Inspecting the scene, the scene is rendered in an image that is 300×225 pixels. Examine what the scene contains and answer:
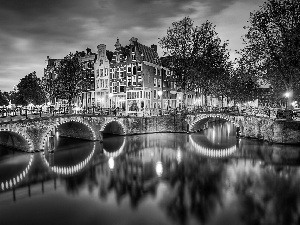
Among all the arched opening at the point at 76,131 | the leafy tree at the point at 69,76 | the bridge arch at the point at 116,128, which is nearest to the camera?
the arched opening at the point at 76,131

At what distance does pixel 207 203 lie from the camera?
56.3 feet

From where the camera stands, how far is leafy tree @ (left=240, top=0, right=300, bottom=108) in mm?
33469

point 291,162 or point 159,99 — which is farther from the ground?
point 159,99

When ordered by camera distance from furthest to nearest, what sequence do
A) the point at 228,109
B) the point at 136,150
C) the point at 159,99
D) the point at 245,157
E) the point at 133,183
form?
the point at 159,99, the point at 228,109, the point at 136,150, the point at 245,157, the point at 133,183

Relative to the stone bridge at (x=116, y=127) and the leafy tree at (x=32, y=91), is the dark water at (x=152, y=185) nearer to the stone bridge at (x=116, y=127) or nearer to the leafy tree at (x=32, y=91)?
the stone bridge at (x=116, y=127)

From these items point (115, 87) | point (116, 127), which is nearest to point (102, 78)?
point (115, 87)

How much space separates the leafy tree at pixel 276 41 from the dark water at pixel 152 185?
11516mm

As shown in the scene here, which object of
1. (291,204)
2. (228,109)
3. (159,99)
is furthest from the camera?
(159,99)

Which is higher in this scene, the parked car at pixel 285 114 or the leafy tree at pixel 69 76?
the leafy tree at pixel 69 76

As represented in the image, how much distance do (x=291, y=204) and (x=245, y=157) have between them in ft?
43.8

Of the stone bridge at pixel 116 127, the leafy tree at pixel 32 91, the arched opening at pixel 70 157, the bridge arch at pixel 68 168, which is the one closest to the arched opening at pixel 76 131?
the stone bridge at pixel 116 127

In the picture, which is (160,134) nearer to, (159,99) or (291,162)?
(159,99)

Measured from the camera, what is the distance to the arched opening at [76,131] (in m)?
40.1

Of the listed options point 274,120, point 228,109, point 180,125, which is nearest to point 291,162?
point 274,120
